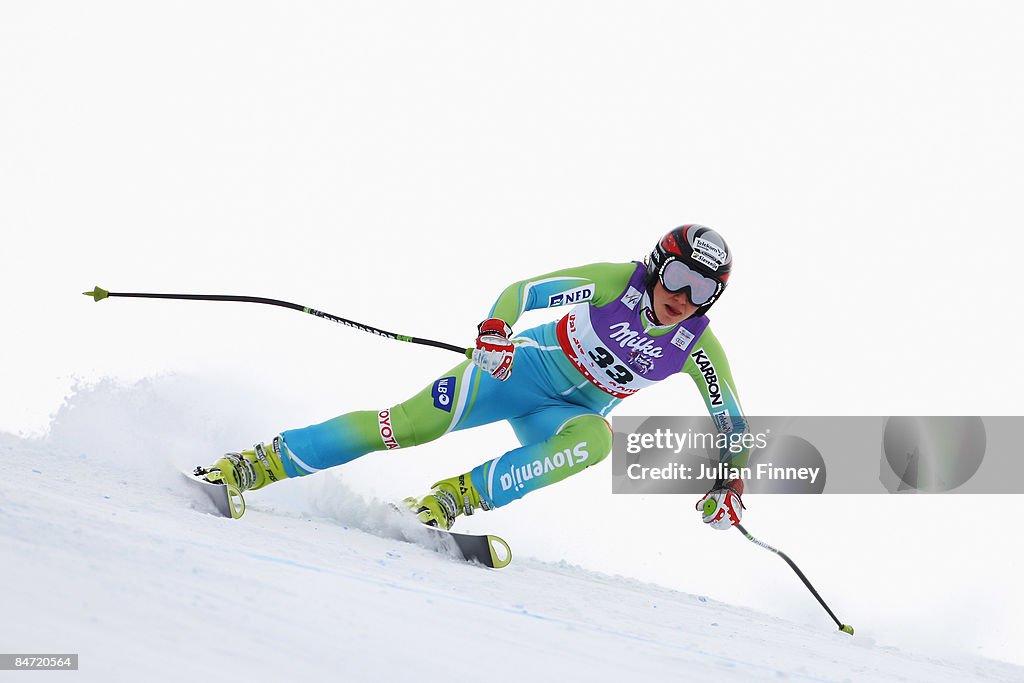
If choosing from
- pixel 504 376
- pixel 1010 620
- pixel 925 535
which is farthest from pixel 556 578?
pixel 925 535

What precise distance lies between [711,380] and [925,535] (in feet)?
13.1

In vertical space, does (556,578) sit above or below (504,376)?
below

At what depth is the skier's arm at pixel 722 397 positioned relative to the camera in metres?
3.69

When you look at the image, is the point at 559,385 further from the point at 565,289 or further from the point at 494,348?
the point at 494,348

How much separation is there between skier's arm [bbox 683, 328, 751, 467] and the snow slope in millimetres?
768

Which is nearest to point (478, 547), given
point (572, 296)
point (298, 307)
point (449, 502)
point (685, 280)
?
point (449, 502)

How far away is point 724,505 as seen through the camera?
3621 mm

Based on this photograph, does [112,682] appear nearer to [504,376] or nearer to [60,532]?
[60,532]

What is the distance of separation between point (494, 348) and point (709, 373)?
115 cm

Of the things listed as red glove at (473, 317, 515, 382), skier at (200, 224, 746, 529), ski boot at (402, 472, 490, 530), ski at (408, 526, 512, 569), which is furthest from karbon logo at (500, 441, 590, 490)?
red glove at (473, 317, 515, 382)

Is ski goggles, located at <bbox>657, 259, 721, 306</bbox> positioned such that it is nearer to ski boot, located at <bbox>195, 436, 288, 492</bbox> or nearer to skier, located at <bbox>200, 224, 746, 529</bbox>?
skier, located at <bbox>200, 224, 746, 529</bbox>

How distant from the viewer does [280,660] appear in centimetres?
133

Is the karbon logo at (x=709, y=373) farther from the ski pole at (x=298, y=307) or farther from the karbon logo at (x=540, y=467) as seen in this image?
the ski pole at (x=298, y=307)

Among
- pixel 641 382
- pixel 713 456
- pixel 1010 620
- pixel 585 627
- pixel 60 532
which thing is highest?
pixel 641 382
